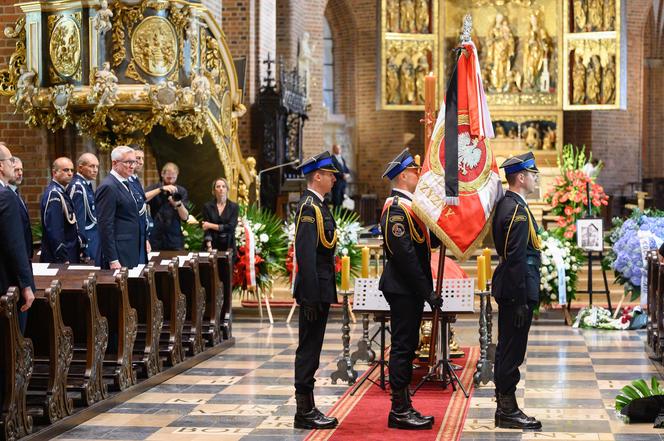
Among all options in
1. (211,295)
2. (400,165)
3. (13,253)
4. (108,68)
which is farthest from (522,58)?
(13,253)

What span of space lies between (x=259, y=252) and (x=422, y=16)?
9.10 metres

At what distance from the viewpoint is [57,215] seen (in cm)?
1131

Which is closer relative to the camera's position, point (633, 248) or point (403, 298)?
point (403, 298)

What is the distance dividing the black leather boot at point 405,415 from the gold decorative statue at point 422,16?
1517cm

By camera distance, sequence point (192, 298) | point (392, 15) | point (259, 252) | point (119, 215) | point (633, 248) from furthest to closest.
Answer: point (392, 15) → point (259, 252) → point (633, 248) → point (192, 298) → point (119, 215)

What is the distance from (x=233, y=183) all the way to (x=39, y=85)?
4.08 m

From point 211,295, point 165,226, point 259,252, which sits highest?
point 165,226

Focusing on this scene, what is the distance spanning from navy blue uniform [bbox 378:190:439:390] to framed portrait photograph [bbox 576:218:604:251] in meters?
7.13

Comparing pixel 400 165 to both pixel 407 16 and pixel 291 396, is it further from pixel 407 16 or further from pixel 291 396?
pixel 407 16

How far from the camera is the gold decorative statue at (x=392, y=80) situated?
73.5 feet

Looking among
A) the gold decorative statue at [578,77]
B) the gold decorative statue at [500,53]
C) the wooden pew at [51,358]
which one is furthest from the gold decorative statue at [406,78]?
the wooden pew at [51,358]

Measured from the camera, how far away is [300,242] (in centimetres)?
823

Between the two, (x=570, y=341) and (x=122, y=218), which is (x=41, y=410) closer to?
(x=122, y=218)

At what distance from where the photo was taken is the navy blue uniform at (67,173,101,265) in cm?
1159
